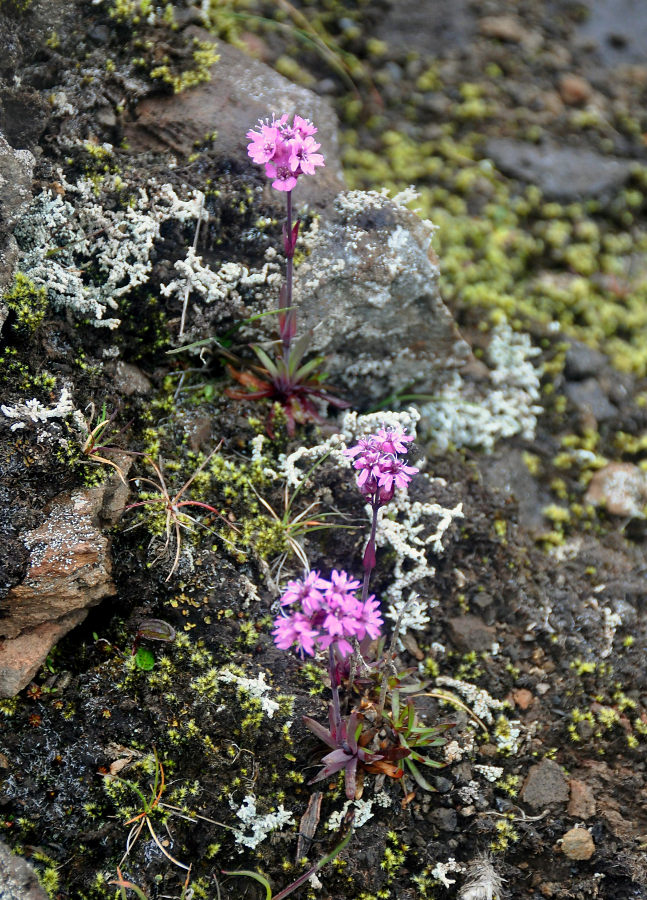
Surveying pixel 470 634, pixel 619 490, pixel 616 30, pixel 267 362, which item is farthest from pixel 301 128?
pixel 616 30

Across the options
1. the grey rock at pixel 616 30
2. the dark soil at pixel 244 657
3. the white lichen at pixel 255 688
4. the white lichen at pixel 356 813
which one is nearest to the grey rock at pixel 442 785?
the dark soil at pixel 244 657

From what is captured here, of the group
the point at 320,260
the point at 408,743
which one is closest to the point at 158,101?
the point at 320,260

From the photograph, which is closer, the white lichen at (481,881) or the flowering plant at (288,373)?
the white lichen at (481,881)

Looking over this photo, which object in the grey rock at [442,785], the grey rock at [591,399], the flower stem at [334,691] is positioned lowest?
the grey rock at [442,785]

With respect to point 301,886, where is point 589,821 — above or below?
above

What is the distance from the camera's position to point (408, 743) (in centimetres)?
304

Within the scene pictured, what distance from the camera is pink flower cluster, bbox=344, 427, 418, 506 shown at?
9.14ft

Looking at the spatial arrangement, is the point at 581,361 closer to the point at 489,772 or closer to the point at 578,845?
the point at 489,772

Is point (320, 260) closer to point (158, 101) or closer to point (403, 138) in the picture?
point (158, 101)

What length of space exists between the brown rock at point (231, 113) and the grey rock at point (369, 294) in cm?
27

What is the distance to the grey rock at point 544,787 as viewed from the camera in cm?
319

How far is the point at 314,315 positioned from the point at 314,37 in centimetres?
287

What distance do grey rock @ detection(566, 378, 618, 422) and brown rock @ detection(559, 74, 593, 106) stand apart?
8.75 ft

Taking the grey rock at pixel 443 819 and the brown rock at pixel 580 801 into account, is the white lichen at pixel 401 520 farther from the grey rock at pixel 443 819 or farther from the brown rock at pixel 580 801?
the brown rock at pixel 580 801
